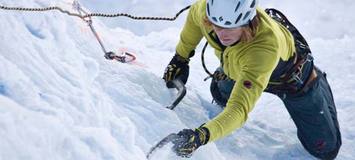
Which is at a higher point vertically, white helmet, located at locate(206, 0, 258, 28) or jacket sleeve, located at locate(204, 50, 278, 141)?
white helmet, located at locate(206, 0, 258, 28)

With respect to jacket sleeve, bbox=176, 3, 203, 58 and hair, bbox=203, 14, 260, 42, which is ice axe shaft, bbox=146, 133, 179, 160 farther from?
jacket sleeve, bbox=176, 3, 203, 58

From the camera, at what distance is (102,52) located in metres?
4.63

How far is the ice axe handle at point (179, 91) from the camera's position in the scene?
4.38 metres

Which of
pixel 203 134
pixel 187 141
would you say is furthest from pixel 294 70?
pixel 187 141

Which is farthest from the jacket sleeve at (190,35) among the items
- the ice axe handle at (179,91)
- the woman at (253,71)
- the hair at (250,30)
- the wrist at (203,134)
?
the wrist at (203,134)

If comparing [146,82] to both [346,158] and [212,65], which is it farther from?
[212,65]

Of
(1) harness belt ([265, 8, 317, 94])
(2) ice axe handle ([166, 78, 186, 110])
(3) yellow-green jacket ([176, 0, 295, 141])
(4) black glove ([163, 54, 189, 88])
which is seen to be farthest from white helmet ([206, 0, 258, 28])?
(4) black glove ([163, 54, 189, 88])

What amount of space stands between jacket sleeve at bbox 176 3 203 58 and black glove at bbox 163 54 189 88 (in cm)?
5

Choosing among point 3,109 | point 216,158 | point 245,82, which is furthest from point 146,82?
point 3,109

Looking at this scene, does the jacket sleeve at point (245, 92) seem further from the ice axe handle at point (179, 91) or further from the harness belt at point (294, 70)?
the ice axe handle at point (179, 91)

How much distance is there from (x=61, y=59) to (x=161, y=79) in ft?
4.27

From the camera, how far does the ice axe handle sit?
4.38 m

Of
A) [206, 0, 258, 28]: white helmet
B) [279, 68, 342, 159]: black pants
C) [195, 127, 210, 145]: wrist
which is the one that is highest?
[206, 0, 258, 28]: white helmet

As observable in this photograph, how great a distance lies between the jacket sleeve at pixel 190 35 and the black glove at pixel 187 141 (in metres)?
1.46
